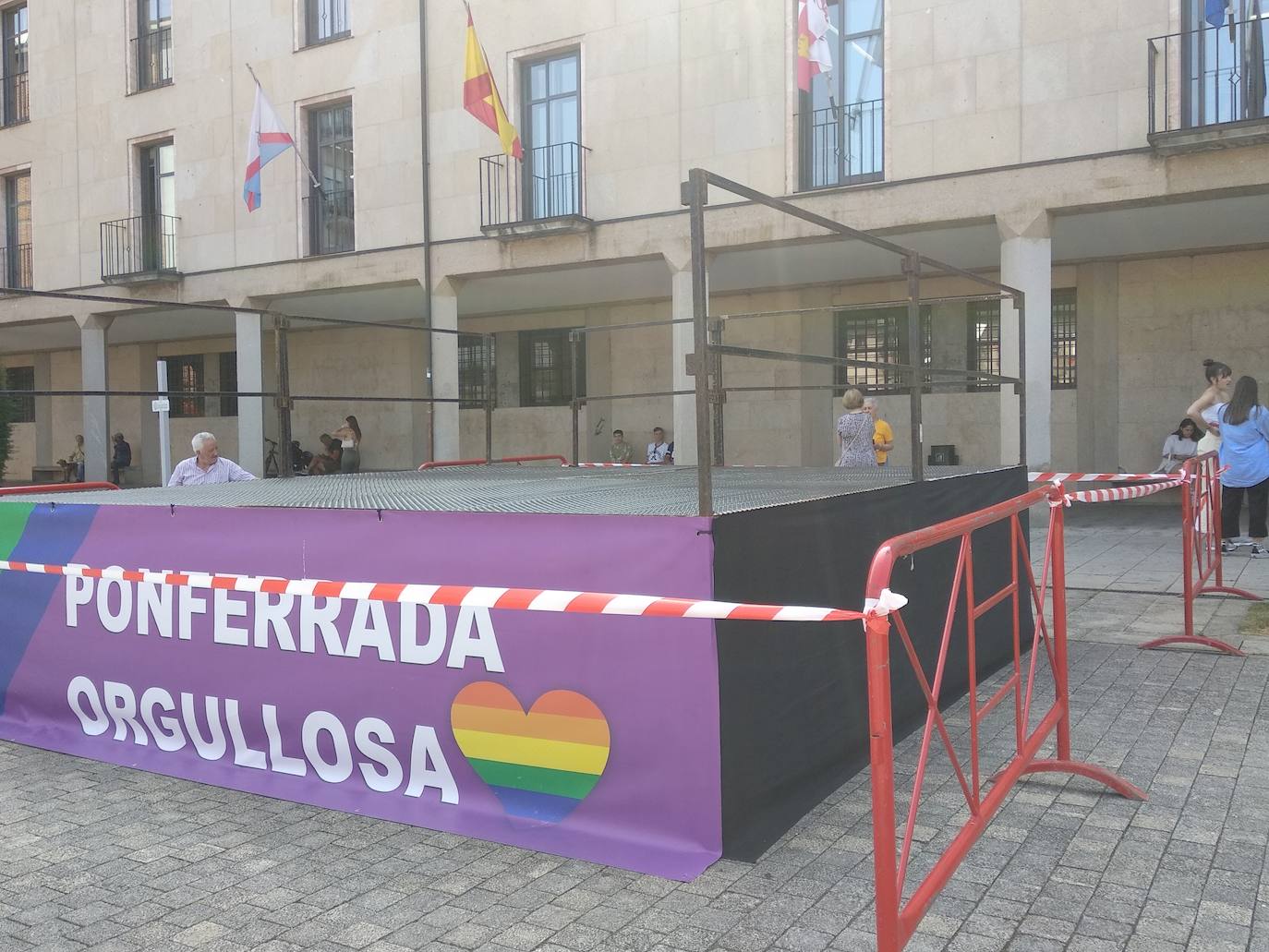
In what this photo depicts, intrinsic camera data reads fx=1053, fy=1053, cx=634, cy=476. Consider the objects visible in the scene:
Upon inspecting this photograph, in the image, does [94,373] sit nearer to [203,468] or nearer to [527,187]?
[527,187]

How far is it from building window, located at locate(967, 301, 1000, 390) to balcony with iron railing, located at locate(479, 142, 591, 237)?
679 cm

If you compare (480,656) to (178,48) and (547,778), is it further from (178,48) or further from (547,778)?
(178,48)

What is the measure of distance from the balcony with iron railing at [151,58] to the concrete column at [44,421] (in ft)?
34.5

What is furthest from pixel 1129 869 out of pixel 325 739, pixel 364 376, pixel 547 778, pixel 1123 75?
pixel 364 376

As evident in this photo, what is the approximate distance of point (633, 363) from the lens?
2061 cm

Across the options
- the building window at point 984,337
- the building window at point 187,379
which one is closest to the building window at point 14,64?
the building window at point 187,379

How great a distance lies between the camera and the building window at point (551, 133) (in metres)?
16.7

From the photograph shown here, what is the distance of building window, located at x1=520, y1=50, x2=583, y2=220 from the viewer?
16.7 meters

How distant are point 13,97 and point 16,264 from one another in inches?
148

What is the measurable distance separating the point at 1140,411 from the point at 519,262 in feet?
32.4

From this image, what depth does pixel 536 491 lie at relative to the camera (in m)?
5.11

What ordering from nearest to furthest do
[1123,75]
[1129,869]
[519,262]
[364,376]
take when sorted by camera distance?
[1129,869]
[1123,75]
[519,262]
[364,376]

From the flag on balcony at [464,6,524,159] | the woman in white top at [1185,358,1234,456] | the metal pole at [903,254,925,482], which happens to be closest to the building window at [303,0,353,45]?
the flag on balcony at [464,6,524,159]

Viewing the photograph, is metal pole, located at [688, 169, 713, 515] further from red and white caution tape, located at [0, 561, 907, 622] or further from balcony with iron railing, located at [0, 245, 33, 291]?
balcony with iron railing, located at [0, 245, 33, 291]
